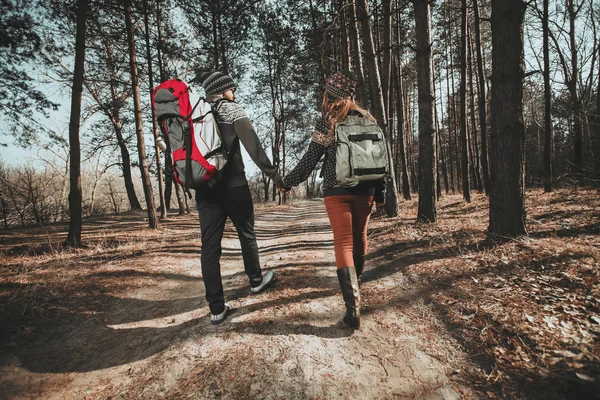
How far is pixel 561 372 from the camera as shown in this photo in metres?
1.61

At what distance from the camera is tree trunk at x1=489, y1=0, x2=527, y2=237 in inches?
139

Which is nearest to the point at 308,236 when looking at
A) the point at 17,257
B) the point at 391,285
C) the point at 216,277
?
the point at 391,285

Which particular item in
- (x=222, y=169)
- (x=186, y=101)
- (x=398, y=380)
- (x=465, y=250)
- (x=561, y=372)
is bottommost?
(x=398, y=380)

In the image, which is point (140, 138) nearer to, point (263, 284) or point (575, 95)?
point (263, 284)

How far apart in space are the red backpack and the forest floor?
1.48 metres

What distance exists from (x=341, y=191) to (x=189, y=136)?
4.90 feet

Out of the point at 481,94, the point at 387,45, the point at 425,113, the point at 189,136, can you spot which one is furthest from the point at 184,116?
the point at 481,94

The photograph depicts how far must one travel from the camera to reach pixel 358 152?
7.73ft

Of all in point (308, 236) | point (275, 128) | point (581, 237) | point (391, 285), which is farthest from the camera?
point (275, 128)

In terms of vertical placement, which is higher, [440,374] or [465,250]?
[465,250]

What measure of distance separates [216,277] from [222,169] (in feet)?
3.50

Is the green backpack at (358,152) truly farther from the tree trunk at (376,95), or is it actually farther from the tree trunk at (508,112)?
the tree trunk at (376,95)

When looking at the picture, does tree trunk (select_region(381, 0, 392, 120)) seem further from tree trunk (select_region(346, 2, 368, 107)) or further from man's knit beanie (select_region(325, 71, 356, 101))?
man's knit beanie (select_region(325, 71, 356, 101))

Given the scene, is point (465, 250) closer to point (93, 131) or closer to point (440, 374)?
point (440, 374)
